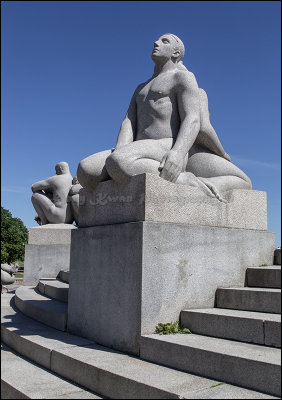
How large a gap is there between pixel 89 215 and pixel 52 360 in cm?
182

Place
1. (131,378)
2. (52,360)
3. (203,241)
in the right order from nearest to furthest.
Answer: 1. (131,378)
2. (52,360)
3. (203,241)

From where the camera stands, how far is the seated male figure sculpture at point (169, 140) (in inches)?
179

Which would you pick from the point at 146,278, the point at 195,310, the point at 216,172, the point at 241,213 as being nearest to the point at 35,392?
the point at 146,278

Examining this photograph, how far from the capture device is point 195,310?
415 cm

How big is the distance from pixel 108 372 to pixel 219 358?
928 millimetres

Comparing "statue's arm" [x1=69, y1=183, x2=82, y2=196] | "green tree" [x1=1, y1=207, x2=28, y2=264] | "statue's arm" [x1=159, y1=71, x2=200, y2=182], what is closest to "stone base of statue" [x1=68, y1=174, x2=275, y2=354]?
"statue's arm" [x1=159, y1=71, x2=200, y2=182]

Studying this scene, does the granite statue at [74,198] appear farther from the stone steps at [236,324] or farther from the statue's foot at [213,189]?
the stone steps at [236,324]

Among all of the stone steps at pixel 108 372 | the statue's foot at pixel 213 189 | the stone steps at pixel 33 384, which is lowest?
the stone steps at pixel 33 384

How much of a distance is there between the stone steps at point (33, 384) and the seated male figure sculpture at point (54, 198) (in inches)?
272

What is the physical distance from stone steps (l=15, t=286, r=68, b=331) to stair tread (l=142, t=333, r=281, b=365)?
1.77m

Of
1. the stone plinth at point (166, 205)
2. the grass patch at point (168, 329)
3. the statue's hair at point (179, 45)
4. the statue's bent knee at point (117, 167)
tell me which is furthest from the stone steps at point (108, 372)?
the statue's hair at point (179, 45)

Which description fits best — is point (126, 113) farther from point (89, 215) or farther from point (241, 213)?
point (241, 213)

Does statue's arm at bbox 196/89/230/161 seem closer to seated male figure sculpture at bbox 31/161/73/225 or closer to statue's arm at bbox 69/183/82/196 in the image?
statue's arm at bbox 69/183/82/196

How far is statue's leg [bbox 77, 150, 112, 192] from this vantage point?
4.87 m
